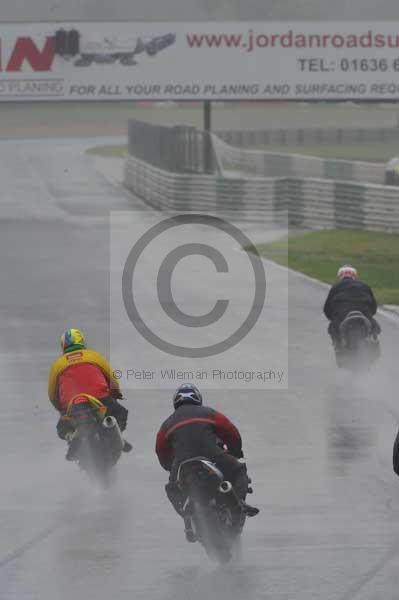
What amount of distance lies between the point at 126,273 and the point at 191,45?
1818cm

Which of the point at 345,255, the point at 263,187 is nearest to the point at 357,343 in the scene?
the point at 345,255

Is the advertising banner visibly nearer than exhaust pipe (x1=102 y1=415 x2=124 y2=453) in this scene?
No

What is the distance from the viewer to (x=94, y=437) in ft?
46.3

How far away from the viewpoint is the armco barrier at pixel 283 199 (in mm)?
39594

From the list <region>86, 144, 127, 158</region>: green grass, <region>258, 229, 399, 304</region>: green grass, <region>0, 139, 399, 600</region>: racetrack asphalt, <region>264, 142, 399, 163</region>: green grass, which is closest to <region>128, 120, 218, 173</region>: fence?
<region>258, 229, 399, 304</region>: green grass

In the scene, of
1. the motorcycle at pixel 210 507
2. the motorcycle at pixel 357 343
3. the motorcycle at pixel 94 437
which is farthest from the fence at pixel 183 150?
the motorcycle at pixel 210 507

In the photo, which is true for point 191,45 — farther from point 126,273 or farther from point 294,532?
point 294,532

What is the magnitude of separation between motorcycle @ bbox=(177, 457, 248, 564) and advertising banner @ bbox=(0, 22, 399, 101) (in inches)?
1449

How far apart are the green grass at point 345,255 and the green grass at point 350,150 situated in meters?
35.3

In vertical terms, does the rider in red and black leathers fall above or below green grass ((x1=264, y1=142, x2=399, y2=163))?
below

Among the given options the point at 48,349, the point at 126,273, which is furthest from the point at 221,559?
the point at 126,273

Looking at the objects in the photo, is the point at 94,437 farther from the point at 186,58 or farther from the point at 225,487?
the point at 186,58

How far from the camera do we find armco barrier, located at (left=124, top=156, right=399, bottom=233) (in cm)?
3959

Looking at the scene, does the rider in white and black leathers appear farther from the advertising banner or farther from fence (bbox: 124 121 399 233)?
the advertising banner
